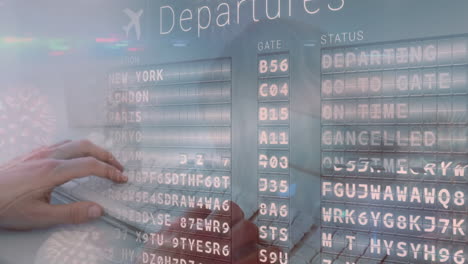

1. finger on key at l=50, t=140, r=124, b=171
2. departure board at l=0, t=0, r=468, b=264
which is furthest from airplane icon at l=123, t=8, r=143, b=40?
finger on key at l=50, t=140, r=124, b=171

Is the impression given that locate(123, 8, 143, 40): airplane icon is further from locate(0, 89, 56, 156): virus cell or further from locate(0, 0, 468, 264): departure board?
locate(0, 89, 56, 156): virus cell

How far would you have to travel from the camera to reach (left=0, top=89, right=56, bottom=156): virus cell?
1.32 meters

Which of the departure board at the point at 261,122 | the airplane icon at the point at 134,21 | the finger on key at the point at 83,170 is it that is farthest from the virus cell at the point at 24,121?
the airplane icon at the point at 134,21

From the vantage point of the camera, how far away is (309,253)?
3.09 ft

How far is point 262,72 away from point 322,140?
21 centimetres

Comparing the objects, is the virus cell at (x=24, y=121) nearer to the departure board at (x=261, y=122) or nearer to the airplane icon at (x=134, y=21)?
the departure board at (x=261, y=122)

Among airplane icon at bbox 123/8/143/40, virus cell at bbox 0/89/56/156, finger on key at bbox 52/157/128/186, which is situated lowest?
finger on key at bbox 52/157/128/186

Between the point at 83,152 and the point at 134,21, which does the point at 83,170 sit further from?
the point at 134,21

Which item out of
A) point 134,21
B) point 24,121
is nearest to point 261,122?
point 134,21

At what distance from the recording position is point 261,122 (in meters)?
0.99

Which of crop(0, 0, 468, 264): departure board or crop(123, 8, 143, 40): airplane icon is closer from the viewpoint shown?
crop(0, 0, 468, 264): departure board

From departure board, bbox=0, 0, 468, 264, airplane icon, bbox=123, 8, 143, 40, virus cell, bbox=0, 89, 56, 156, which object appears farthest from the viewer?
virus cell, bbox=0, 89, 56, 156

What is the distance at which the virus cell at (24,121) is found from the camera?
4.34 ft

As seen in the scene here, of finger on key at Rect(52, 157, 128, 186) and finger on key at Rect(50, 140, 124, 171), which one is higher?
finger on key at Rect(50, 140, 124, 171)
